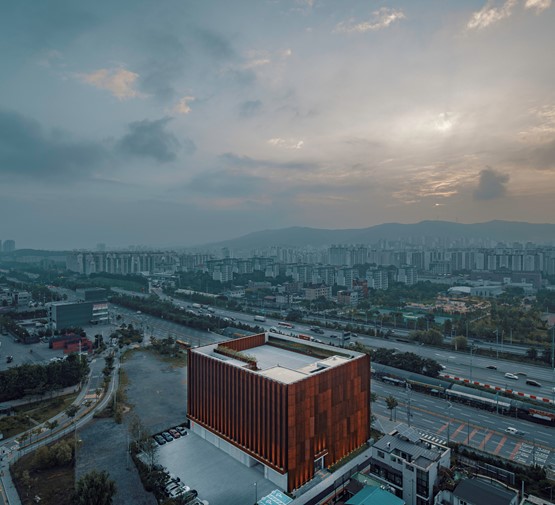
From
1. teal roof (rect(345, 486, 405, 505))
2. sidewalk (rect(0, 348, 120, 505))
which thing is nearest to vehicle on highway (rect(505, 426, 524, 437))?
teal roof (rect(345, 486, 405, 505))

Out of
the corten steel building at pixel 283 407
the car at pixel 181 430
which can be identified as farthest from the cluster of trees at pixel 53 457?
the corten steel building at pixel 283 407

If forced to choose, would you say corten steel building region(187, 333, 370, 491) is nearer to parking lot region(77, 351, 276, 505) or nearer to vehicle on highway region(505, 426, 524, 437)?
parking lot region(77, 351, 276, 505)

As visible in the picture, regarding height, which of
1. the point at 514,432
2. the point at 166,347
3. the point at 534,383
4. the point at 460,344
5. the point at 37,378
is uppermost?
the point at 37,378

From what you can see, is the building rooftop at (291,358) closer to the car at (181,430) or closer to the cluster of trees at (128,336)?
the car at (181,430)

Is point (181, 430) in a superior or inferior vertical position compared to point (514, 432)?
inferior

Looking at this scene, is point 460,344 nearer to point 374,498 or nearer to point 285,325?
point 285,325

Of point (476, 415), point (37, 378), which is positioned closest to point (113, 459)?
point (37, 378)
